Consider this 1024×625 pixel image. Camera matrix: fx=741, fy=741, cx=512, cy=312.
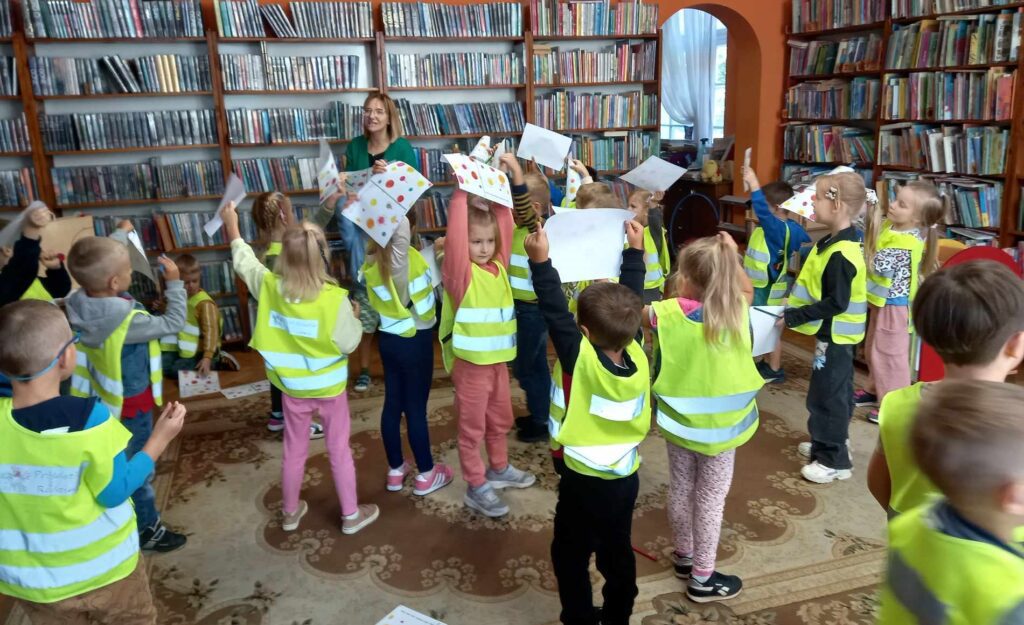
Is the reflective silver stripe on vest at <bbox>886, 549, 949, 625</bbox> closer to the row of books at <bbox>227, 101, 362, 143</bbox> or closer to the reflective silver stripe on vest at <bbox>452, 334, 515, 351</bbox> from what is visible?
the reflective silver stripe on vest at <bbox>452, 334, 515, 351</bbox>

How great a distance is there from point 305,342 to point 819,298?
1.94 meters

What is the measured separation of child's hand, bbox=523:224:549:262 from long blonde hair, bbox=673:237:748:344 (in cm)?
45

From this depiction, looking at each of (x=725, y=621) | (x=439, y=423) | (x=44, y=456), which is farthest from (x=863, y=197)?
(x=44, y=456)

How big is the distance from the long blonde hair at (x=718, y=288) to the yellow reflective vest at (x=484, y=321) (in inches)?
29.3

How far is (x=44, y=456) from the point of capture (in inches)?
60.5

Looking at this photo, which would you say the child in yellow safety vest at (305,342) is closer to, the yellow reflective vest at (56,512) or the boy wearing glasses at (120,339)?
the boy wearing glasses at (120,339)

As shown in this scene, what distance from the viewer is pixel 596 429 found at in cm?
189

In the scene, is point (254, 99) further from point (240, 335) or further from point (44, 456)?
point (44, 456)

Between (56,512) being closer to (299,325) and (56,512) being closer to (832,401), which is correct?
(299,325)

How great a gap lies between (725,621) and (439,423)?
184cm

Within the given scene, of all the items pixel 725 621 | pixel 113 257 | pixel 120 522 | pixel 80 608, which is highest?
pixel 113 257

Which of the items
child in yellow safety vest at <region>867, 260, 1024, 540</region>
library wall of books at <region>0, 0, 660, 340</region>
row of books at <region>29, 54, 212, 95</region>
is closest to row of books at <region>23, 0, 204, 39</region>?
library wall of books at <region>0, 0, 660, 340</region>

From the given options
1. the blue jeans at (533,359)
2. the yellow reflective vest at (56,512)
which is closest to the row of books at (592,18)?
the blue jeans at (533,359)

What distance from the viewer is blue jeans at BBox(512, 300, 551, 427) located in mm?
3316
